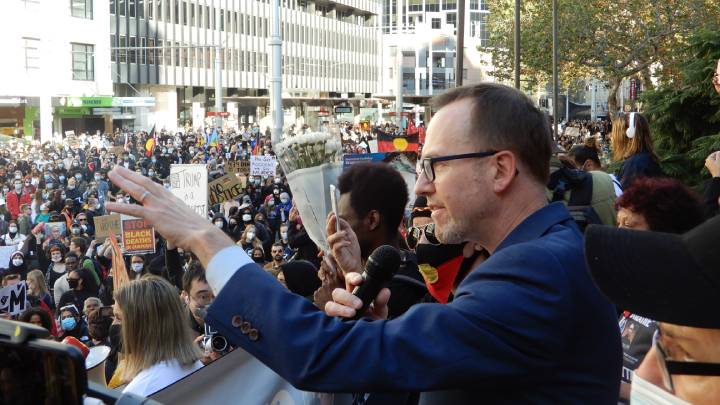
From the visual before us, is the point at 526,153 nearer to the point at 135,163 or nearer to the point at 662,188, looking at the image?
the point at 662,188

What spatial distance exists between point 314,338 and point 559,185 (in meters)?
3.96

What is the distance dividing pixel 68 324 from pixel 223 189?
688 cm

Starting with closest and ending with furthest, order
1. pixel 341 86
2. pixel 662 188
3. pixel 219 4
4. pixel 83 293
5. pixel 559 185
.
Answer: pixel 662 188 → pixel 559 185 → pixel 83 293 → pixel 219 4 → pixel 341 86

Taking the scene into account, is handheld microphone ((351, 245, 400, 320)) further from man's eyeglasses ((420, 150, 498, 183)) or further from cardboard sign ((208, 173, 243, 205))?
cardboard sign ((208, 173, 243, 205))

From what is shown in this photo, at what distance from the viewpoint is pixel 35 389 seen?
1.34 metres

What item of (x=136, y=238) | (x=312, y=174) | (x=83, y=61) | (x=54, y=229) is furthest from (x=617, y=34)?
(x=83, y=61)

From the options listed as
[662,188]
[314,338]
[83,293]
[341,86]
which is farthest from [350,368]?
[341,86]

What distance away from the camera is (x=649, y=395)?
4.83ft

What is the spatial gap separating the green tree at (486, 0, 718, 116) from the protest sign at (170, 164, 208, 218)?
15.5 m

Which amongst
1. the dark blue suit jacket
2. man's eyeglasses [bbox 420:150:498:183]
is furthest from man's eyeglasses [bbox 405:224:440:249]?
the dark blue suit jacket

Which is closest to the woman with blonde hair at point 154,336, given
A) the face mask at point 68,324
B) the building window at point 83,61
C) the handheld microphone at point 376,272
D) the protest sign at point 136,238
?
the handheld microphone at point 376,272

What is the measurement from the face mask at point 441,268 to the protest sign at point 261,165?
17.7 m

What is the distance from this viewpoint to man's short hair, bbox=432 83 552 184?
6.31ft

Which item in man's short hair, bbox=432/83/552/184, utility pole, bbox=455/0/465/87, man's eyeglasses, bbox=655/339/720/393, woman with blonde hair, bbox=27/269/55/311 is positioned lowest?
woman with blonde hair, bbox=27/269/55/311
